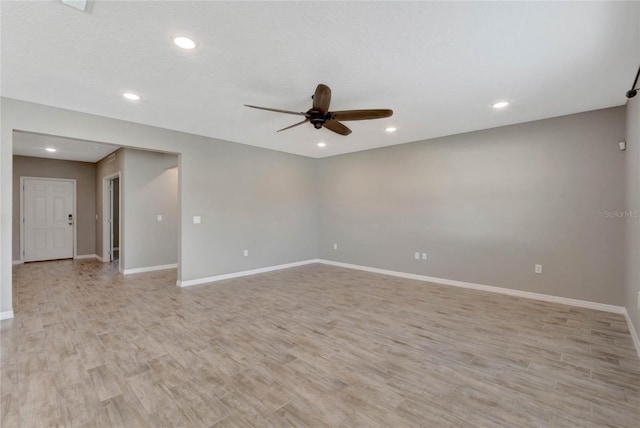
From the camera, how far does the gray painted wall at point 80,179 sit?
704cm

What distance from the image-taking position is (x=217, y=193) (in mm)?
5359

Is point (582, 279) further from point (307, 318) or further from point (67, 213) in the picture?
point (67, 213)

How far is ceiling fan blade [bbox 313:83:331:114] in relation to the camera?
2546 mm

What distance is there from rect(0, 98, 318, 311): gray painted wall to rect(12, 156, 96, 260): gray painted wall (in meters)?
3.24

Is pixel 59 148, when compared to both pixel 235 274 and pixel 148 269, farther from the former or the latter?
pixel 235 274

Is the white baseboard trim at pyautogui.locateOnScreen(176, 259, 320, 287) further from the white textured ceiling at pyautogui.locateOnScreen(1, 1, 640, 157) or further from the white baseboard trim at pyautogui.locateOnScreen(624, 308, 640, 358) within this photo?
the white baseboard trim at pyautogui.locateOnScreen(624, 308, 640, 358)

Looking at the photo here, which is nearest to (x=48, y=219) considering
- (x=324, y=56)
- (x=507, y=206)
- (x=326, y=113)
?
(x=326, y=113)

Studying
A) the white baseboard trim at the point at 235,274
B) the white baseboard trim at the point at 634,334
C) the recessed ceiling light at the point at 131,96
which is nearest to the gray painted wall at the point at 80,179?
the white baseboard trim at the point at 235,274

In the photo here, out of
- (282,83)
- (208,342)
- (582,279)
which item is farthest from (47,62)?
(582,279)

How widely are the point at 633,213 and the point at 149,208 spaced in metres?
7.74

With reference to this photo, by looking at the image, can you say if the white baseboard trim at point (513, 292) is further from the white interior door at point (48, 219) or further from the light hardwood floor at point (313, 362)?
the white interior door at point (48, 219)

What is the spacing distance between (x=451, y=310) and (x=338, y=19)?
3.59 meters

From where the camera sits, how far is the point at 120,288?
4.70 meters

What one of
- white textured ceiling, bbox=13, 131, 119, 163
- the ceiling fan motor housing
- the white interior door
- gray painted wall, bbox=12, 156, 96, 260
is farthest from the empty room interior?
gray painted wall, bbox=12, 156, 96, 260
